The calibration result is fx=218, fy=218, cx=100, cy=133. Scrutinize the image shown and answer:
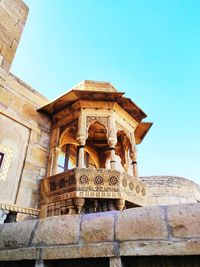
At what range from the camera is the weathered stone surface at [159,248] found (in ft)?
4.19

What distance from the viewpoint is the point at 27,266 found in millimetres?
1667

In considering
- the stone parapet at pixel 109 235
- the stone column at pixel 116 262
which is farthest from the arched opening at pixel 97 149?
the stone column at pixel 116 262

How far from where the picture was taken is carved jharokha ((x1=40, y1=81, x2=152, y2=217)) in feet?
18.0

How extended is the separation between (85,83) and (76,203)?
4124 mm

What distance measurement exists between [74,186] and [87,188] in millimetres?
329

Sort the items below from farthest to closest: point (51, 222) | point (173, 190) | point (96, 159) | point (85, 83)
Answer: point (173, 190) → point (96, 159) → point (85, 83) → point (51, 222)

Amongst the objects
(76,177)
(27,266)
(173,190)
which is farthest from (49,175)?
(173,190)

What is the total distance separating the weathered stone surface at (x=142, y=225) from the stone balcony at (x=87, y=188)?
155 inches

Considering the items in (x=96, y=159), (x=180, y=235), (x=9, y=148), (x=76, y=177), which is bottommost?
(x=180, y=235)

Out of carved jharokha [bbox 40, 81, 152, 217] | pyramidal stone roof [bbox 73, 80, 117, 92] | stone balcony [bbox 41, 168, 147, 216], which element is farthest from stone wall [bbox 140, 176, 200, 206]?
pyramidal stone roof [bbox 73, 80, 117, 92]

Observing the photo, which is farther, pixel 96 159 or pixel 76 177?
pixel 96 159

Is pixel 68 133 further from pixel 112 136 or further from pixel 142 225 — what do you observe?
pixel 142 225

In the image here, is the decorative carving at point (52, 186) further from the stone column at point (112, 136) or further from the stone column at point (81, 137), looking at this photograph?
the stone column at point (112, 136)

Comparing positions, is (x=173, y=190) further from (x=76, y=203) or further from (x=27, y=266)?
(x=27, y=266)
